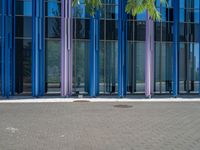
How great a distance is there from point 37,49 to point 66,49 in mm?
1626

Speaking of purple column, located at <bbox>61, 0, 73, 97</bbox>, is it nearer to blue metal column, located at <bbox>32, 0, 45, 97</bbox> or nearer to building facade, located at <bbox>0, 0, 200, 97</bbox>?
building facade, located at <bbox>0, 0, 200, 97</bbox>

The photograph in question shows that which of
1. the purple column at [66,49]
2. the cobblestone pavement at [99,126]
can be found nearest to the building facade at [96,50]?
the purple column at [66,49]

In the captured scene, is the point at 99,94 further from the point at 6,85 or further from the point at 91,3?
the point at 91,3

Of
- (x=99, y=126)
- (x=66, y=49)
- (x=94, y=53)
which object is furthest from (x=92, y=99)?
(x=99, y=126)

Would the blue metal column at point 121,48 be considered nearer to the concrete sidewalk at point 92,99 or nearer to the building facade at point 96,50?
the building facade at point 96,50

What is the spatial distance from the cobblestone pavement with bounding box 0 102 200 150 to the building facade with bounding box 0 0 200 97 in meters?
3.60

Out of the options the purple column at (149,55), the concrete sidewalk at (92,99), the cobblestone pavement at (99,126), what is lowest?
the cobblestone pavement at (99,126)

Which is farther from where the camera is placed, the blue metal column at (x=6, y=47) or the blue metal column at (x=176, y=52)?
the blue metal column at (x=176, y=52)

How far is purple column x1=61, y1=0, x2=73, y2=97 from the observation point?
22.0 m

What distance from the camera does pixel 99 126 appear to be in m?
12.8

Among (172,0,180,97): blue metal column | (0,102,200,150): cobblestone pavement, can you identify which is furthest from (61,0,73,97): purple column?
(172,0,180,97): blue metal column

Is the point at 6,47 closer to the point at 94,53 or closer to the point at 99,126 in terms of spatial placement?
the point at 94,53

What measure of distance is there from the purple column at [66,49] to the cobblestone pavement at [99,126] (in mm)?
3016

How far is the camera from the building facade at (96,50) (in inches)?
862
